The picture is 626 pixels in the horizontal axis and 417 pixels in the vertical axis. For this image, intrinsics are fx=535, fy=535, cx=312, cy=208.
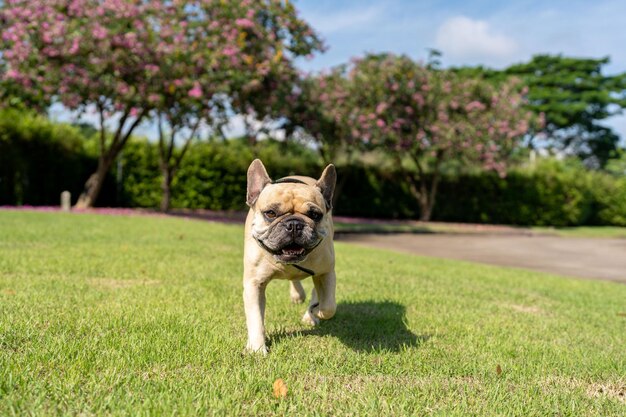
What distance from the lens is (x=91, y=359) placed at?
3.30 meters

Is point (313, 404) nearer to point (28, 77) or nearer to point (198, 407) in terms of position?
point (198, 407)

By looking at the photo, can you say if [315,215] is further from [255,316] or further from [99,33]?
[99,33]

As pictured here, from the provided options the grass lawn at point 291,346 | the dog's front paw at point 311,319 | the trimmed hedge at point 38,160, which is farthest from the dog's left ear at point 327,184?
the trimmed hedge at point 38,160

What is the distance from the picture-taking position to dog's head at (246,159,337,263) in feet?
11.6

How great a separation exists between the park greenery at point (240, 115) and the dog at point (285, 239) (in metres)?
13.1

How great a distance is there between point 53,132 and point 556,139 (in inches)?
2013

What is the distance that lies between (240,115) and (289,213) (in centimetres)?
1775

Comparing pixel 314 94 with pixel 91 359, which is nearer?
pixel 91 359

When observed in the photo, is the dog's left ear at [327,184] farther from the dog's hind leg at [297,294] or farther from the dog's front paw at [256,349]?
the dog's hind leg at [297,294]

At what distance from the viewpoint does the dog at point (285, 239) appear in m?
3.56

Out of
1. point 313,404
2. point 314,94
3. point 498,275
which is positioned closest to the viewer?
point 313,404

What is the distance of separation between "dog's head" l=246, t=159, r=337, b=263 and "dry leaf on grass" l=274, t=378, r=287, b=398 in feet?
2.71

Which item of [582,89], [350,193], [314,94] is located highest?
[582,89]

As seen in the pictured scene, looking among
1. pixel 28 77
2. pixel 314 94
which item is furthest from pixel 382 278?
pixel 314 94
